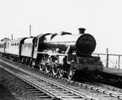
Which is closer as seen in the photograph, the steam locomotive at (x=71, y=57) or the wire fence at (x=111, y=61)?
the steam locomotive at (x=71, y=57)

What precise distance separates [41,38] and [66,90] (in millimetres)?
10638

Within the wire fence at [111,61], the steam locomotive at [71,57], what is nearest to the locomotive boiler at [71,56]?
the steam locomotive at [71,57]

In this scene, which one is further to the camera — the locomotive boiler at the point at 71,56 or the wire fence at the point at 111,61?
the wire fence at the point at 111,61

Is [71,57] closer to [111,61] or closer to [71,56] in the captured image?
[71,56]

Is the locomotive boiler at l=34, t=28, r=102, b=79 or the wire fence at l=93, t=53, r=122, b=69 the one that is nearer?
the locomotive boiler at l=34, t=28, r=102, b=79

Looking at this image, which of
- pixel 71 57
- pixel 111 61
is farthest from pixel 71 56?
pixel 111 61

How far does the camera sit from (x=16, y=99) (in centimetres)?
989

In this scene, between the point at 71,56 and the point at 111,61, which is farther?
the point at 111,61

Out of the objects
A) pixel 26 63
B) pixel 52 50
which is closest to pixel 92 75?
pixel 52 50

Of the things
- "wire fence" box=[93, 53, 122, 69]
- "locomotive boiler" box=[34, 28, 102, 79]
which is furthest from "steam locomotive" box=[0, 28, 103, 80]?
"wire fence" box=[93, 53, 122, 69]

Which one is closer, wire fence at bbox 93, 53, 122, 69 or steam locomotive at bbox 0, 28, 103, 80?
steam locomotive at bbox 0, 28, 103, 80

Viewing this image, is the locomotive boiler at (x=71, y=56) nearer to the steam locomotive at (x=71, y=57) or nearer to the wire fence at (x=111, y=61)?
the steam locomotive at (x=71, y=57)

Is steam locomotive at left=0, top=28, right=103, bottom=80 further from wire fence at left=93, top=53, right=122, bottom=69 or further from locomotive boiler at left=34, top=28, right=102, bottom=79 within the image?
wire fence at left=93, top=53, right=122, bottom=69

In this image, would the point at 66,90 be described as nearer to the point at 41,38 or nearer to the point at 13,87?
the point at 13,87
